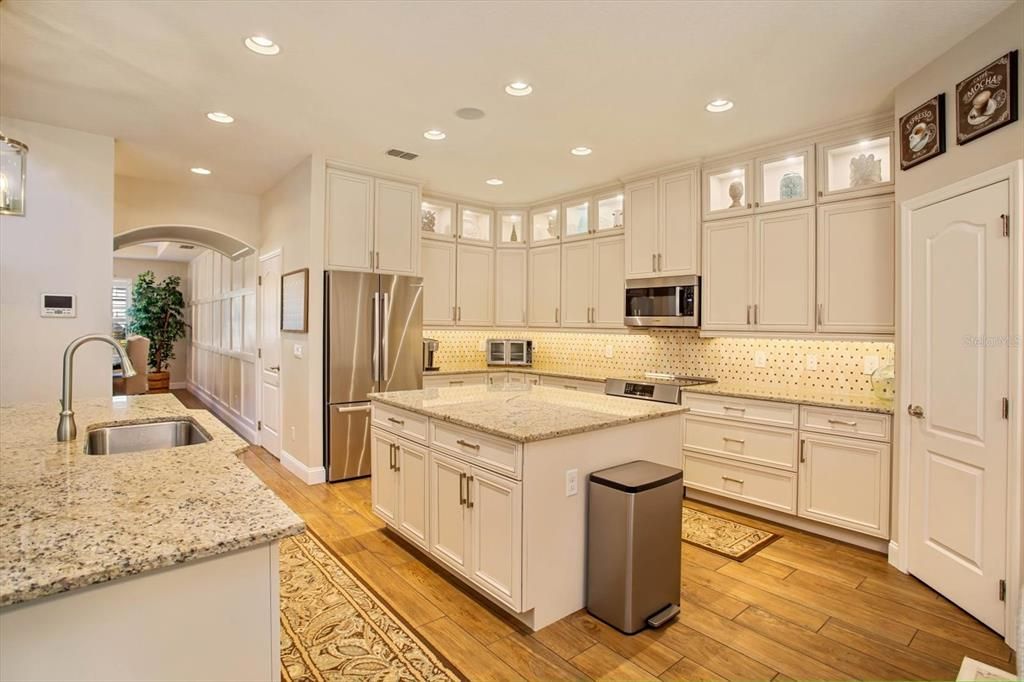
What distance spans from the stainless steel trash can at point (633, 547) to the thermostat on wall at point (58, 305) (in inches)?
157

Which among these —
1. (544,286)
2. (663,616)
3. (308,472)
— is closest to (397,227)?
(544,286)

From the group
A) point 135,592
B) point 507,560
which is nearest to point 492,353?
point 507,560

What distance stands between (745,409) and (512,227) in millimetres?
3396

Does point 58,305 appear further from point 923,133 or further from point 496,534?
point 923,133

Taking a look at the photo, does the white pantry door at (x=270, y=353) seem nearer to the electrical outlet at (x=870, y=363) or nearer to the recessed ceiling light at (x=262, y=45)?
the recessed ceiling light at (x=262, y=45)

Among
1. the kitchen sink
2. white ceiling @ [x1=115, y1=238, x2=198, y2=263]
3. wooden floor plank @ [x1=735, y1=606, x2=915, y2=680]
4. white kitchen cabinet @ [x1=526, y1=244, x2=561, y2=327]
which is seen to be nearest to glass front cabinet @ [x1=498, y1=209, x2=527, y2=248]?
white kitchen cabinet @ [x1=526, y1=244, x2=561, y2=327]

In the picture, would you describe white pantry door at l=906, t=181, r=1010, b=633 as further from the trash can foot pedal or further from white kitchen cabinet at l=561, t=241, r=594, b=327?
white kitchen cabinet at l=561, t=241, r=594, b=327

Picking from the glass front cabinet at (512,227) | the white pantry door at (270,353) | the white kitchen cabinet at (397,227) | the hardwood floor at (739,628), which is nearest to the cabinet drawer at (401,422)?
the hardwood floor at (739,628)

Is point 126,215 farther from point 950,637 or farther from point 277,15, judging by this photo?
point 950,637

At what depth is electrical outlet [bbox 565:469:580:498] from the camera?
7.73 feet

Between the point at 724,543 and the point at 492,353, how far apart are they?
320 cm

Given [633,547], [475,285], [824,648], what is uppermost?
[475,285]

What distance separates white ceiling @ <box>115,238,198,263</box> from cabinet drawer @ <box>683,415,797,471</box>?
8683 mm

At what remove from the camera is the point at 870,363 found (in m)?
3.56
